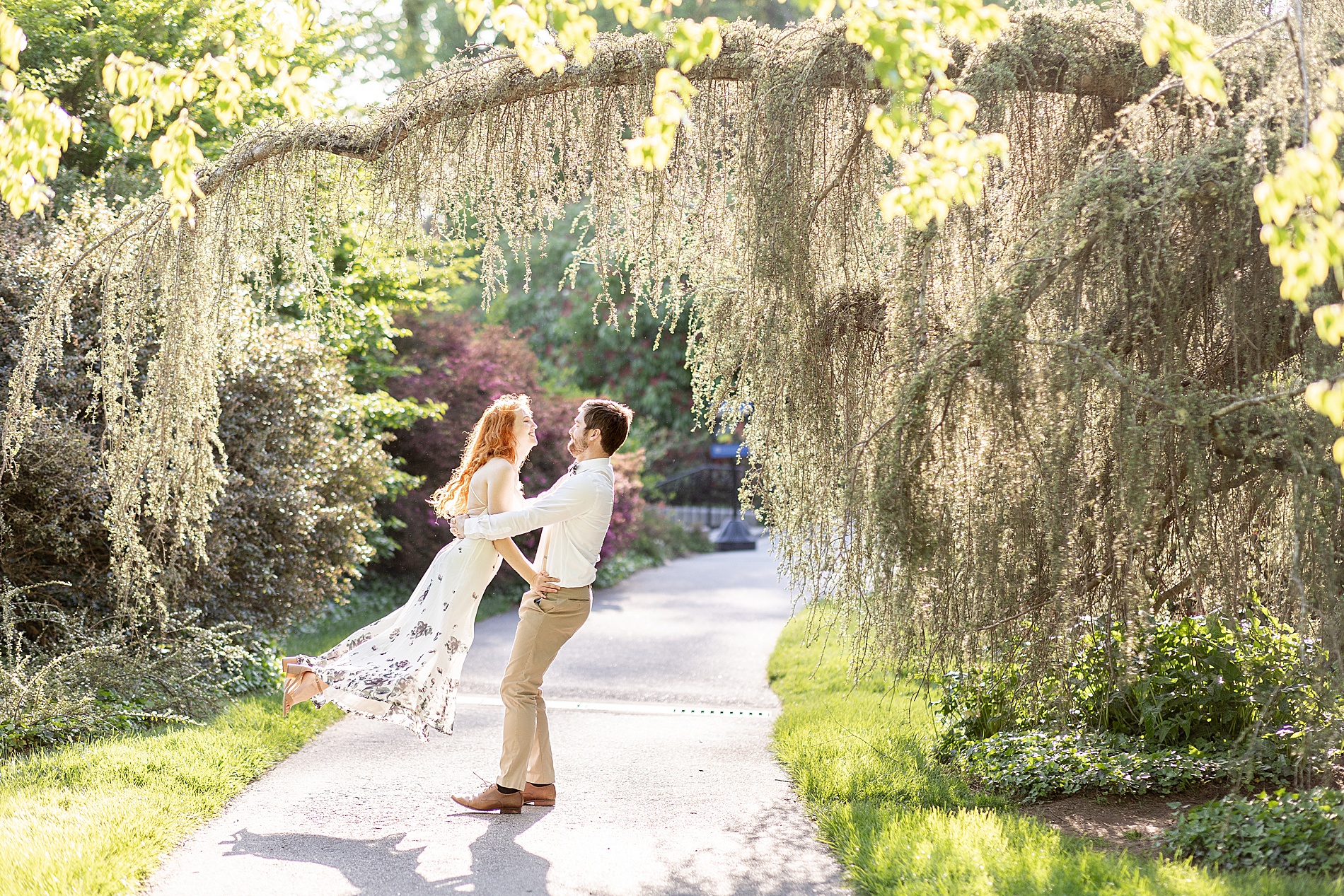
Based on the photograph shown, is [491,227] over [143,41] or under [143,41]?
under

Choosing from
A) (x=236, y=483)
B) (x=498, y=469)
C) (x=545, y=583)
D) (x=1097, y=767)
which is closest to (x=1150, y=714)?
(x=1097, y=767)

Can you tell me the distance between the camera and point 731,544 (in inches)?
832

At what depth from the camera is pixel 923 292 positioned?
15.9 feet

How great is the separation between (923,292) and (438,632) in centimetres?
265

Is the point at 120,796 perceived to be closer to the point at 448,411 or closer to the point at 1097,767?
the point at 1097,767

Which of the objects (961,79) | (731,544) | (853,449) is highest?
(961,79)

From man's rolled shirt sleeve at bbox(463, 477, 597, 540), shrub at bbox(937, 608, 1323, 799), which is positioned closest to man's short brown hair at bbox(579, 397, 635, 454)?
man's rolled shirt sleeve at bbox(463, 477, 597, 540)

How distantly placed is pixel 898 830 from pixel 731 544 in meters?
16.4

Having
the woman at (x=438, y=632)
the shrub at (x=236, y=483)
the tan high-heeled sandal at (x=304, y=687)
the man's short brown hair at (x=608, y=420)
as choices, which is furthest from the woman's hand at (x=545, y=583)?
the shrub at (x=236, y=483)

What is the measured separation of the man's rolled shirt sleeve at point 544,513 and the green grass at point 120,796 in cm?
174

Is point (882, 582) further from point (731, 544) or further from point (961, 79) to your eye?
point (731, 544)

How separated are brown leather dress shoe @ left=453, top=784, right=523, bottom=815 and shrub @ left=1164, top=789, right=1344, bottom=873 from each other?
8.90ft

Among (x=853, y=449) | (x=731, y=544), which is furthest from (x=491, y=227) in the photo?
(x=731, y=544)

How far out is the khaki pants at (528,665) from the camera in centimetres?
516
